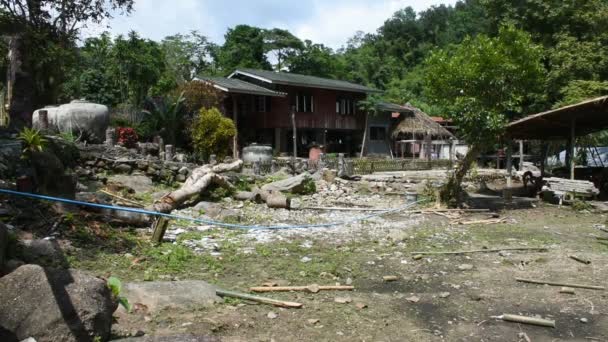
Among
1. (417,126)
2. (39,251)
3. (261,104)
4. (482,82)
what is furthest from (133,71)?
(39,251)

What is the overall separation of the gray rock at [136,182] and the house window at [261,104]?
17.1 m

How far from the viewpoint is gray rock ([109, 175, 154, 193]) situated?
13.2m

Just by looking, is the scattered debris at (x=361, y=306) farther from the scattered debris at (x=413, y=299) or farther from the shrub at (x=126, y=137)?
the shrub at (x=126, y=137)

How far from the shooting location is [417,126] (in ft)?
114

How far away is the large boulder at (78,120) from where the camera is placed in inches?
619

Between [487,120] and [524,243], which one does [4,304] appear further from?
[487,120]

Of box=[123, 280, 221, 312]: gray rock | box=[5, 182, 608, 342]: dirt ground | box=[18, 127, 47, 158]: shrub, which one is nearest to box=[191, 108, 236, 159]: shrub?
box=[5, 182, 608, 342]: dirt ground

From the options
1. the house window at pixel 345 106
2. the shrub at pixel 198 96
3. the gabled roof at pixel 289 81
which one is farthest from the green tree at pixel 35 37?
the house window at pixel 345 106

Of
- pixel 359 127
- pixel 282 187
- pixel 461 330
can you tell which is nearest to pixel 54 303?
pixel 461 330

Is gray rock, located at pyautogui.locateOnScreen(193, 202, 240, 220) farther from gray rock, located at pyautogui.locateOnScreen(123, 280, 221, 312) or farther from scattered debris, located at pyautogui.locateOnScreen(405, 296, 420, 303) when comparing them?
scattered debris, located at pyautogui.locateOnScreen(405, 296, 420, 303)

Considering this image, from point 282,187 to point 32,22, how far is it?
10.2 m

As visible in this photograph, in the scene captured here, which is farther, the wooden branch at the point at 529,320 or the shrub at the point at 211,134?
the shrub at the point at 211,134

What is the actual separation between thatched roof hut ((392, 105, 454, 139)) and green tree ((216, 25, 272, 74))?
55.4 ft

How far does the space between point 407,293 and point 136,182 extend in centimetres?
960
